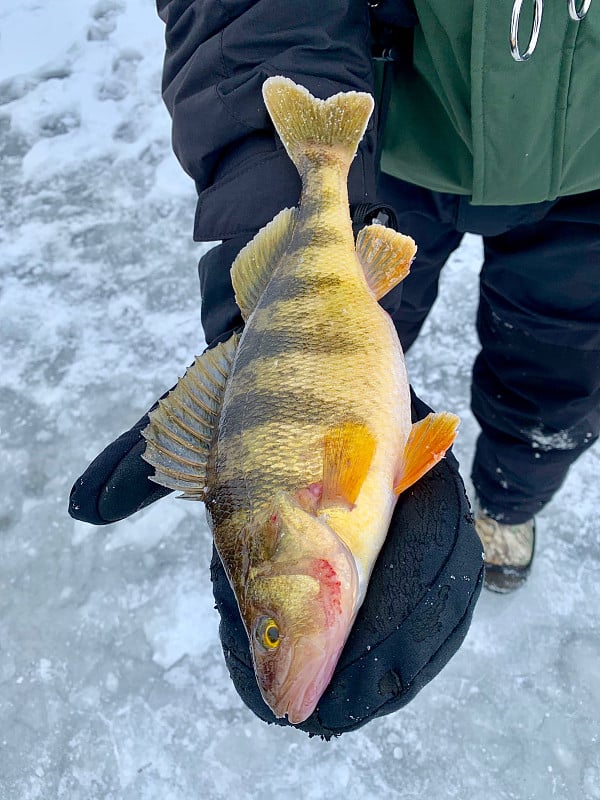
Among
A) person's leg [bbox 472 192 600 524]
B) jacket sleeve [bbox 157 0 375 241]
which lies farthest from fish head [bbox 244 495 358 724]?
person's leg [bbox 472 192 600 524]

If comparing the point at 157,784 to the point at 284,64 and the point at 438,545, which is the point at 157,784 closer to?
the point at 438,545

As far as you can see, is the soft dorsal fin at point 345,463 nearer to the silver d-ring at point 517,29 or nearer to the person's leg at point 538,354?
the silver d-ring at point 517,29

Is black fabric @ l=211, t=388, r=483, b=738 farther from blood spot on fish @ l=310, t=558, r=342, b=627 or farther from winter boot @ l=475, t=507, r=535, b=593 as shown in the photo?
winter boot @ l=475, t=507, r=535, b=593

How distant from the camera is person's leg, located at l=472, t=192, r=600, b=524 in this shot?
1519mm

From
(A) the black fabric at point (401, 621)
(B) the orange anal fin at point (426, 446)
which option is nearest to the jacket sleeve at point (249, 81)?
(B) the orange anal fin at point (426, 446)

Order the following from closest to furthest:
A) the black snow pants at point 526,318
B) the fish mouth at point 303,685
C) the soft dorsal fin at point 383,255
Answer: the fish mouth at point 303,685 < the soft dorsal fin at point 383,255 < the black snow pants at point 526,318

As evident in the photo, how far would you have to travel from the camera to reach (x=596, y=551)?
203 cm

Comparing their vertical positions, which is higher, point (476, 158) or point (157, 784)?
point (476, 158)

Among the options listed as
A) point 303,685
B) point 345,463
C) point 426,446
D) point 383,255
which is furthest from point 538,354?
point 303,685

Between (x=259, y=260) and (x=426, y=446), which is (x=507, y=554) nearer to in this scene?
(x=426, y=446)

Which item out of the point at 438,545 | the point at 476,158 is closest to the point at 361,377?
the point at 438,545

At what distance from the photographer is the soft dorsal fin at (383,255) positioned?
3.99 ft

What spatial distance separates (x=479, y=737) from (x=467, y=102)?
1556mm

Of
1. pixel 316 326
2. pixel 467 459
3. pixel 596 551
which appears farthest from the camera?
pixel 467 459
